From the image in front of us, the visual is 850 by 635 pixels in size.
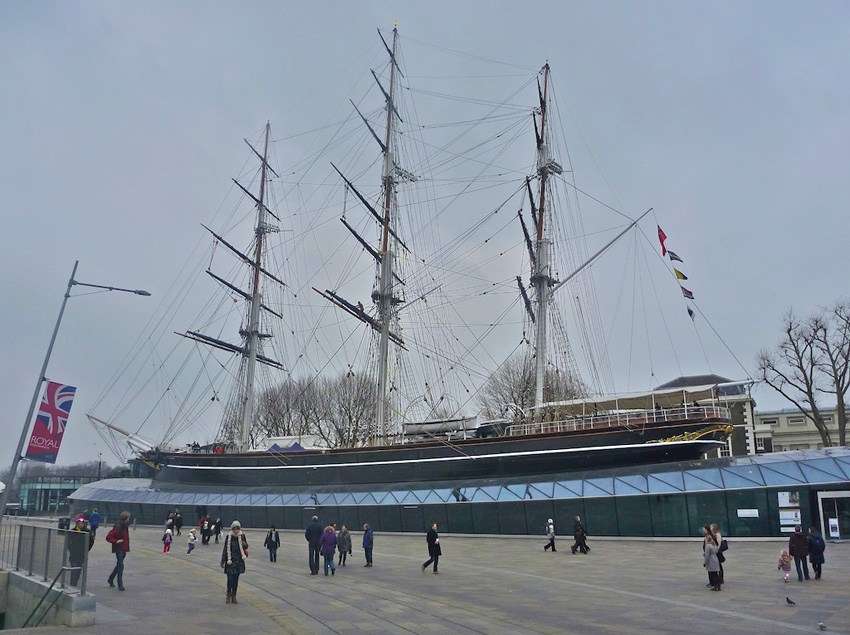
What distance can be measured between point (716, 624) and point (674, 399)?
108ft

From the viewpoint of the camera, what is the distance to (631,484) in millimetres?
31234

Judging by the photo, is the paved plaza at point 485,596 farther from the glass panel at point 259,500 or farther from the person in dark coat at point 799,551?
the glass panel at point 259,500

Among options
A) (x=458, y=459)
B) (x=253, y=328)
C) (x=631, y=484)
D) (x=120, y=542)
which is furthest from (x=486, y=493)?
(x=253, y=328)

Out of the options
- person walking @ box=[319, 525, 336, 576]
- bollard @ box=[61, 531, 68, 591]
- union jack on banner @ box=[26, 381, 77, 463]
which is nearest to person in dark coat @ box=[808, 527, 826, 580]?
person walking @ box=[319, 525, 336, 576]

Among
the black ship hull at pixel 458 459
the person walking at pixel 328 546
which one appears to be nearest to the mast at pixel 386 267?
the black ship hull at pixel 458 459

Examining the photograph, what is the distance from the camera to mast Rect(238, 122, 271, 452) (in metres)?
54.6

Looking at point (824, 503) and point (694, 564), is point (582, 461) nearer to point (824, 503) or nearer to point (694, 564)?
point (824, 503)

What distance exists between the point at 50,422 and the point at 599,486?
22.9m

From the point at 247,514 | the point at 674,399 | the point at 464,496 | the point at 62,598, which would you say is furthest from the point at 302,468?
the point at 62,598

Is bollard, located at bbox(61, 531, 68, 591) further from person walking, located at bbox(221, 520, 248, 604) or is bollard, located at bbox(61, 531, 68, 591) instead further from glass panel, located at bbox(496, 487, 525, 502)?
glass panel, located at bbox(496, 487, 525, 502)

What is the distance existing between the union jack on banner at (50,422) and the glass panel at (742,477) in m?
24.1

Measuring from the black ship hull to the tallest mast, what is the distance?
5.47 m

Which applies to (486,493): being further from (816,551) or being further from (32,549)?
(32,549)

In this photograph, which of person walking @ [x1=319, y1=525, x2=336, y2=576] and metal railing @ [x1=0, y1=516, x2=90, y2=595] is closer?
metal railing @ [x1=0, y1=516, x2=90, y2=595]
